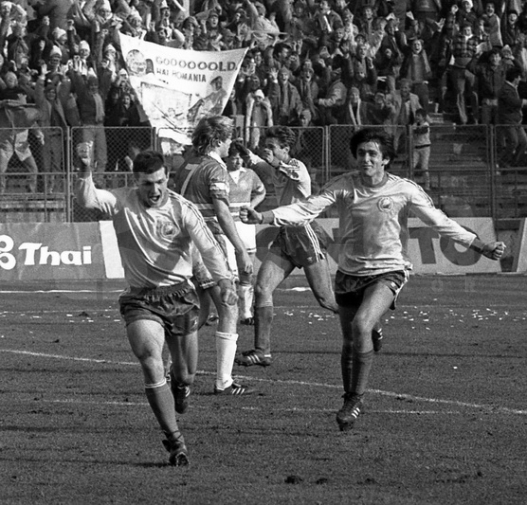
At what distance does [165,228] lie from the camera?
27.7ft

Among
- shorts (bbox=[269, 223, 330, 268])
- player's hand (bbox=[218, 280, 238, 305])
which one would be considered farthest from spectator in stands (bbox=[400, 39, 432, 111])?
player's hand (bbox=[218, 280, 238, 305])

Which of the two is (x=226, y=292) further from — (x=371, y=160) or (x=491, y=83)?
(x=491, y=83)

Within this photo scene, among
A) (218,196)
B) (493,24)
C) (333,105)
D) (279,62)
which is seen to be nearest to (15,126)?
(279,62)

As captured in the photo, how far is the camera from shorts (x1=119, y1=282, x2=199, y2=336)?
27.4ft

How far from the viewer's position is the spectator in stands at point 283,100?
84.6 feet

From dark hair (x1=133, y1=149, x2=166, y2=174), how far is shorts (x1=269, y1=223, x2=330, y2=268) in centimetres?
484

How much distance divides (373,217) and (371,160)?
38 cm

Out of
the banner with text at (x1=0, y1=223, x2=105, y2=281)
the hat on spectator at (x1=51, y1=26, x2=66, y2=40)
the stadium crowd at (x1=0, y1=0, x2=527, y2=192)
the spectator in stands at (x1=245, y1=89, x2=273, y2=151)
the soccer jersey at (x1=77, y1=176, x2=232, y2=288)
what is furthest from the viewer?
the hat on spectator at (x1=51, y1=26, x2=66, y2=40)

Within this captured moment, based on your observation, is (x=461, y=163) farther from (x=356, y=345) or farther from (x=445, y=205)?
(x=356, y=345)

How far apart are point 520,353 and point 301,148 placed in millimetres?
11775

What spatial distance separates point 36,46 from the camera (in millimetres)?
26297

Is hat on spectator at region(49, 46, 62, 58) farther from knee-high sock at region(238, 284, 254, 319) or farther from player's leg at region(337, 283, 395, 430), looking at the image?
player's leg at region(337, 283, 395, 430)

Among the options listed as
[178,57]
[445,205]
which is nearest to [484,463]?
[178,57]

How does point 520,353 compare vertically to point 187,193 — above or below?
below
